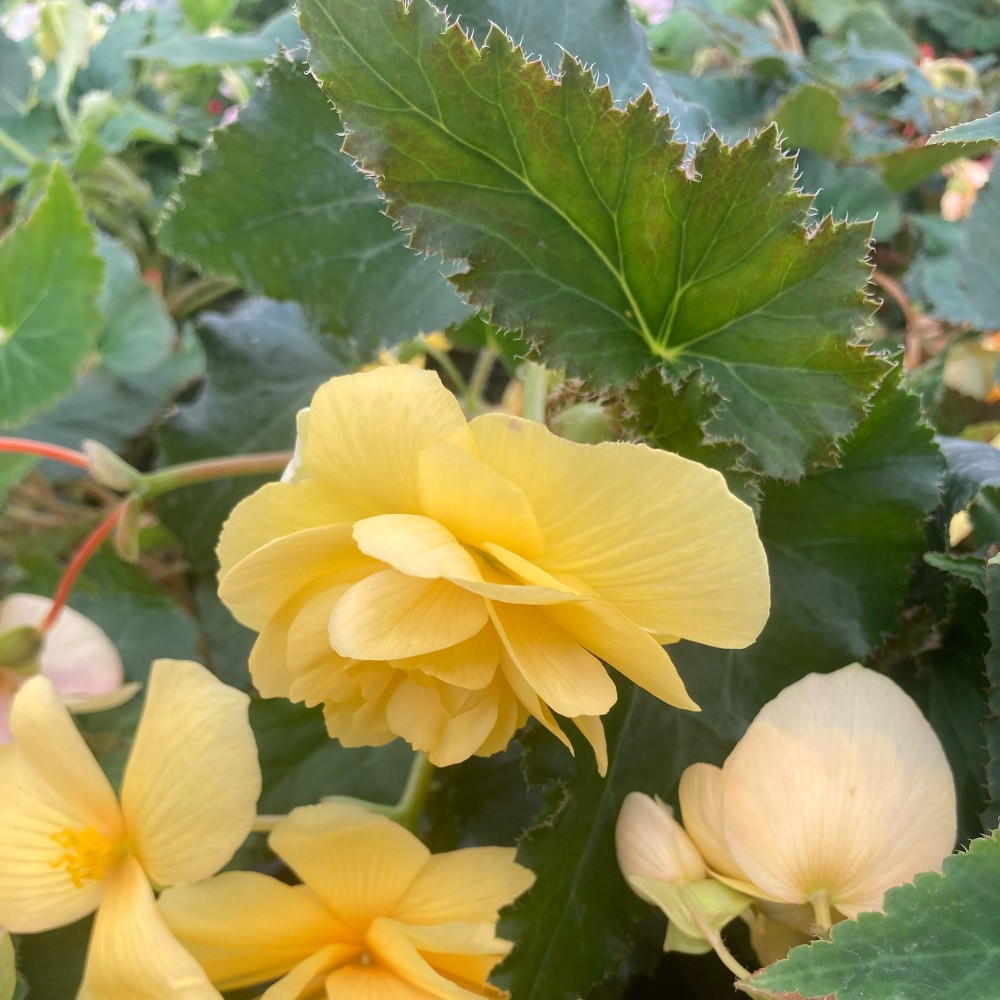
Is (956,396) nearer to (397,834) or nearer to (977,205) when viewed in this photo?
(977,205)

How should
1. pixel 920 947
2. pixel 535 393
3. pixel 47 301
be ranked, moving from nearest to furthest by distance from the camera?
→ 1. pixel 920 947
2. pixel 535 393
3. pixel 47 301

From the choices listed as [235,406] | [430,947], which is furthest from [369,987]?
[235,406]

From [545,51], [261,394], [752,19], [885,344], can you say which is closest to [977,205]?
[885,344]

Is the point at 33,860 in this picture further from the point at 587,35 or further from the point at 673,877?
the point at 587,35

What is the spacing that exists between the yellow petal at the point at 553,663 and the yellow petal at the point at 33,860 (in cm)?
20

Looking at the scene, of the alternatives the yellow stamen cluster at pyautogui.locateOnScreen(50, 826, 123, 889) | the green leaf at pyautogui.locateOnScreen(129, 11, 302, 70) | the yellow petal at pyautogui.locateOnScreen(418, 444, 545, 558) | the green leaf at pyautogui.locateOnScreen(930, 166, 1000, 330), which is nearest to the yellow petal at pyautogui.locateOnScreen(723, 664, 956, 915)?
the yellow petal at pyautogui.locateOnScreen(418, 444, 545, 558)

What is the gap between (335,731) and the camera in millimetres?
283

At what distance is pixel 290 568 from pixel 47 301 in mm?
406

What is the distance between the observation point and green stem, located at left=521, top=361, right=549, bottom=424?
12.2 inches

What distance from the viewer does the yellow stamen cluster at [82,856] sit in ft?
1.03

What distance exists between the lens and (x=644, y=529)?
0.23 m

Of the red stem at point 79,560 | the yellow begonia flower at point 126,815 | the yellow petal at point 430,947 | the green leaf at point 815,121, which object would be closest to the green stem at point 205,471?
the red stem at point 79,560

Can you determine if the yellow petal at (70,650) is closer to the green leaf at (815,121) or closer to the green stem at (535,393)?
the green stem at (535,393)

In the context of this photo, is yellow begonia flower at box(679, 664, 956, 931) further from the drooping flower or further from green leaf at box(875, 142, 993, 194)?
green leaf at box(875, 142, 993, 194)
